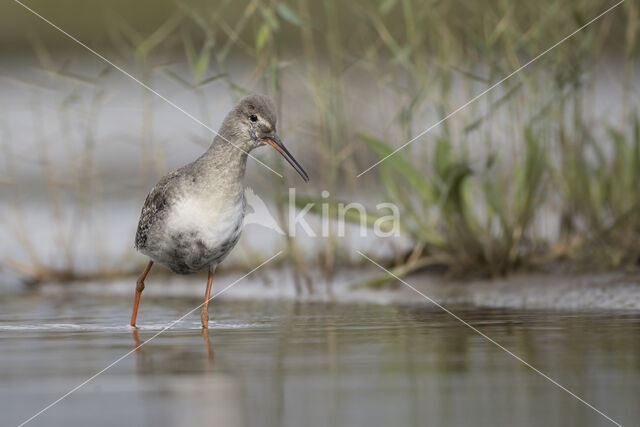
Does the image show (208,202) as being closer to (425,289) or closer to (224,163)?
(224,163)

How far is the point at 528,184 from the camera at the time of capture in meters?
8.02

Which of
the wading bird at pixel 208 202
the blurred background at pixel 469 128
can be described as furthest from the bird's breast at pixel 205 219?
the blurred background at pixel 469 128

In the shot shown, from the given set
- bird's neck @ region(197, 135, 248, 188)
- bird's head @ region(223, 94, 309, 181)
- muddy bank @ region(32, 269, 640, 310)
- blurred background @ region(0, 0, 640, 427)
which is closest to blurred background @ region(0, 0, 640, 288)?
blurred background @ region(0, 0, 640, 427)

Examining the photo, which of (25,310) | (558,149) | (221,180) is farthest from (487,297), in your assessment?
(25,310)

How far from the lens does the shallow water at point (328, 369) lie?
144 inches

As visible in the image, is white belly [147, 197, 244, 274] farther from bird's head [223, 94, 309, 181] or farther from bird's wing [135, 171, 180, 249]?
bird's head [223, 94, 309, 181]

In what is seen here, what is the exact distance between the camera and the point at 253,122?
7.16 meters

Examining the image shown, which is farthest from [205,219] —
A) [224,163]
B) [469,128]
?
[469,128]

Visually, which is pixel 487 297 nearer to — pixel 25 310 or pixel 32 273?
pixel 25 310

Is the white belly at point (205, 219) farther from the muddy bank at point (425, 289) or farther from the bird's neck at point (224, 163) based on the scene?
the muddy bank at point (425, 289)

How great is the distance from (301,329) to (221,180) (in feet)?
3.70

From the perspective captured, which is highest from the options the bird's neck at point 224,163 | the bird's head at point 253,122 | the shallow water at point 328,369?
the bird's head at point 253,122

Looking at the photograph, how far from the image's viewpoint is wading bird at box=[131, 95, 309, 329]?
21.9 ft

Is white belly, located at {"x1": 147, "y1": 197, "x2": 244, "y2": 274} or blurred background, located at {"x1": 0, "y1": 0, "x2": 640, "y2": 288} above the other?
blurred background, located at {"x1": 0, "y1": 0, "x2": 640, "y2": 288}
